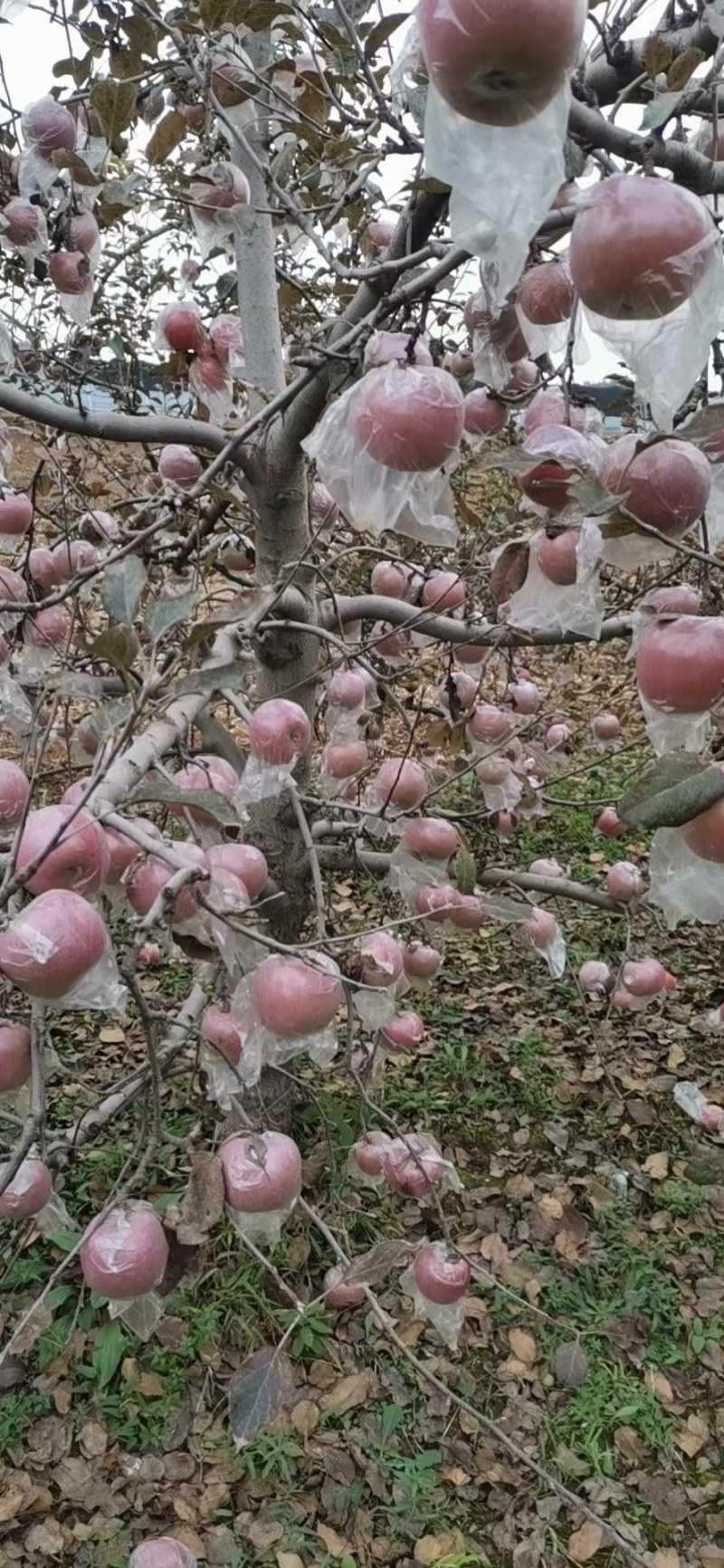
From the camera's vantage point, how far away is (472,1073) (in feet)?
9.05

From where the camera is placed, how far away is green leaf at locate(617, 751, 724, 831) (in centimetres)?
73

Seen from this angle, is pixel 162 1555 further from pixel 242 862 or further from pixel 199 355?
pixel 199 355

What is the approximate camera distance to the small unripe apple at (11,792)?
912 mm

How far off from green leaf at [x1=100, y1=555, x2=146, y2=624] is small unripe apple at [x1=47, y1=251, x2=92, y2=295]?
0.96m

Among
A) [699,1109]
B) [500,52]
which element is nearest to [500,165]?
[500,52]

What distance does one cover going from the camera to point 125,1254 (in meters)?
1.01

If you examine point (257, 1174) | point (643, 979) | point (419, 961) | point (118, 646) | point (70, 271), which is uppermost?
point (70, 271)

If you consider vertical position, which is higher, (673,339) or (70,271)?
(70,271)

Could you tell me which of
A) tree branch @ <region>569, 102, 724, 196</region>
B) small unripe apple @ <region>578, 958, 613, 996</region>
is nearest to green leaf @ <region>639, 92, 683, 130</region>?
tree branch @ <region>569, 102, 724, 196</region>

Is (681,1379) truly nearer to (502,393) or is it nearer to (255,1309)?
(255,1309)

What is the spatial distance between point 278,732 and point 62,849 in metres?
0.50

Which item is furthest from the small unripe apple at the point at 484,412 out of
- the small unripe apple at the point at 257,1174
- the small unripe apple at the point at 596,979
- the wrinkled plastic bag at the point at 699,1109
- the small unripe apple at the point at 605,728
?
the wrinkled plastic bag at the point at 699,1109

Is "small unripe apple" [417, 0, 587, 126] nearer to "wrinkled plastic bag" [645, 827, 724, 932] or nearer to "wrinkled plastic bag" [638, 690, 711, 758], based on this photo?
"wrinkled plastic bag" [638, 690, 711, 758]

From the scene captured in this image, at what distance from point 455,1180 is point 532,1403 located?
76 cm
